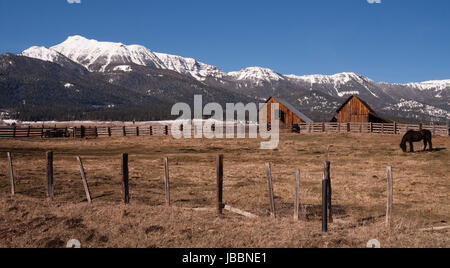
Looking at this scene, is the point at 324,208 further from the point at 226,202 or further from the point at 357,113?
the point at 357,113

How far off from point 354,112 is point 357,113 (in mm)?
788

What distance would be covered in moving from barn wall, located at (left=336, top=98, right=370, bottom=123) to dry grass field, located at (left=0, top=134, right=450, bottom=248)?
30535 millimetres

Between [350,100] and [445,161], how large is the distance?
37.9 meters

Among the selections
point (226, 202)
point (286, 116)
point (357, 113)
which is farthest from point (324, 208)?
point (286, 116)

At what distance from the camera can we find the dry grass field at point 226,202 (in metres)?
9.81

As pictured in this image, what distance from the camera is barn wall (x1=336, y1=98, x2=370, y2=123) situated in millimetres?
61094

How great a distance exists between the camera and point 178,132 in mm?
58531

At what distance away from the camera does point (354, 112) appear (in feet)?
207

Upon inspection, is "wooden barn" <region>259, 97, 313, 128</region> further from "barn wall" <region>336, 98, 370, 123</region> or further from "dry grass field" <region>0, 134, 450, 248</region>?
"dry grass field" <region>0, 134, 450, 248</region>

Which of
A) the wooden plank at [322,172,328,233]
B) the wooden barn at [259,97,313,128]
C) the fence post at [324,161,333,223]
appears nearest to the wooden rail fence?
the wooden barn at [259,97,313,128]

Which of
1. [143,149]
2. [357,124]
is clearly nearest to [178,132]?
[143,149]

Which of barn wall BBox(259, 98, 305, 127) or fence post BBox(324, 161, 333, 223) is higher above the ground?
barn wall BBox(259, 98, 305, 127)

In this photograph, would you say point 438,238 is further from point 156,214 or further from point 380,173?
point 380,173

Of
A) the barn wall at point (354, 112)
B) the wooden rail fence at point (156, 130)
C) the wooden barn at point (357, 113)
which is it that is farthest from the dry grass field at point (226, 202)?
the barn wall at point (354, 112)
